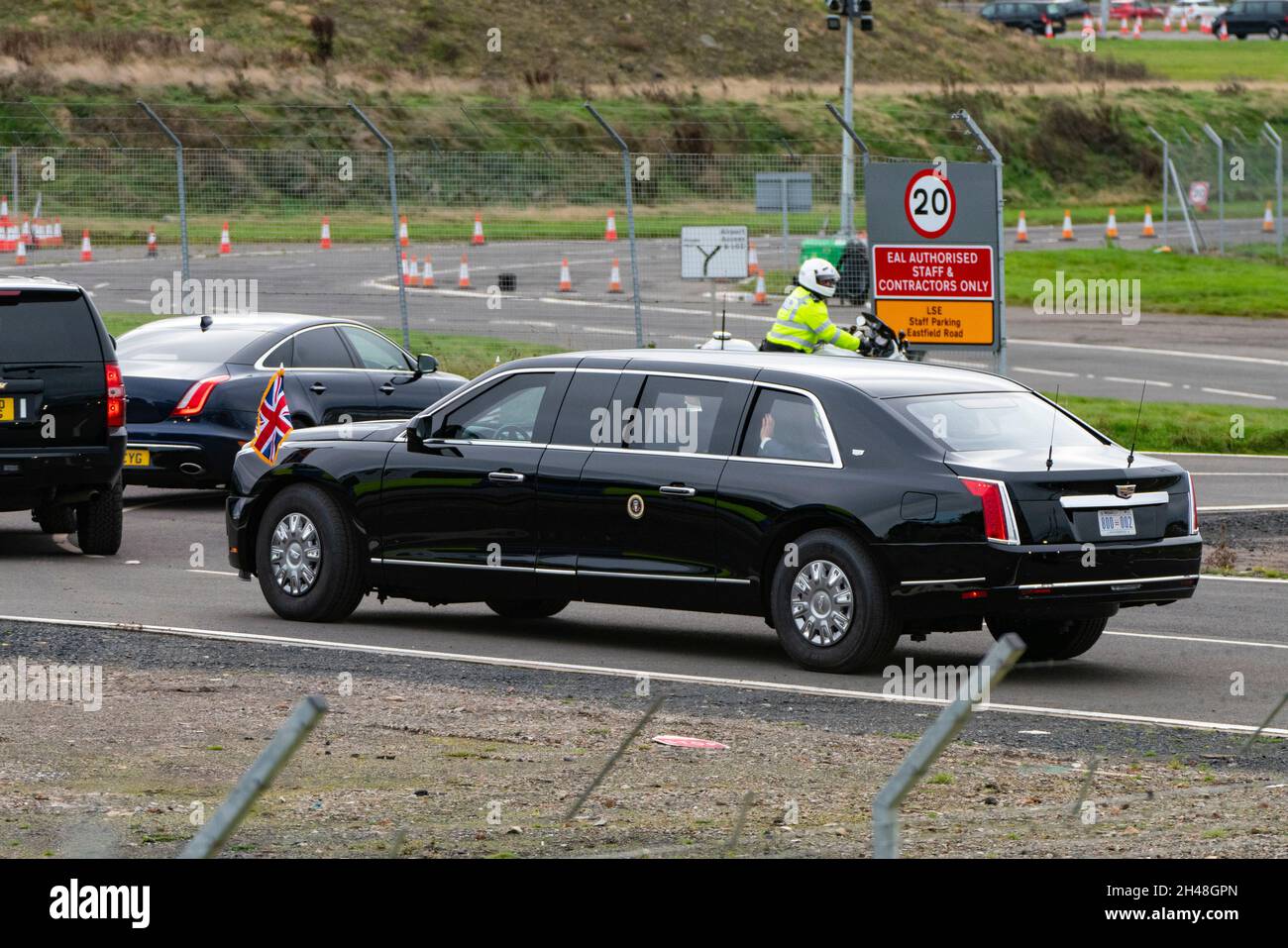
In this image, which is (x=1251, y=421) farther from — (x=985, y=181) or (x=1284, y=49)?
(x=1284, y=49)

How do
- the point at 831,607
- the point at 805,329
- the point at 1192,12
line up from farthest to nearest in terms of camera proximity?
the point at 1192,12 < the point at 805,329 < the point at 831,607

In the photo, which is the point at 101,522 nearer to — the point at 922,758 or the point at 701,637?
the point at 701,637

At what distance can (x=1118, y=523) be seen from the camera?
11.1 m

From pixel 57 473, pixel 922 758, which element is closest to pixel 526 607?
pixel 57 473

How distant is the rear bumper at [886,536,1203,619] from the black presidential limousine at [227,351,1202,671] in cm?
1

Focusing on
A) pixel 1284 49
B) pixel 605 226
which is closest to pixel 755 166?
pixel 605 226

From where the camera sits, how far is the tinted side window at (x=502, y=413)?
12.4 meters

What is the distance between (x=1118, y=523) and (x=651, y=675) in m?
2.38

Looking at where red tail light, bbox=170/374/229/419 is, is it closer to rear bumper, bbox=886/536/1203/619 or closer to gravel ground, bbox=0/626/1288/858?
gravel ground, bbox=0/626/1288/858

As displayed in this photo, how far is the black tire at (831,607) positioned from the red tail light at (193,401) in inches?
298

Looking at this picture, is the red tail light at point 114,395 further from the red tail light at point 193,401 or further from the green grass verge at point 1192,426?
the green grass verge at point 1192,426

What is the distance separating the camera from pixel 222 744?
366 inches

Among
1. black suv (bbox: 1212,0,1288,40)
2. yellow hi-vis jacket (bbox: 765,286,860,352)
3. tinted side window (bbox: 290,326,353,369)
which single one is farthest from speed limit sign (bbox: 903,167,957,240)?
black suv (bbox: 1212,0,1288,40)

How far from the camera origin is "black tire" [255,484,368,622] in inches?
503
